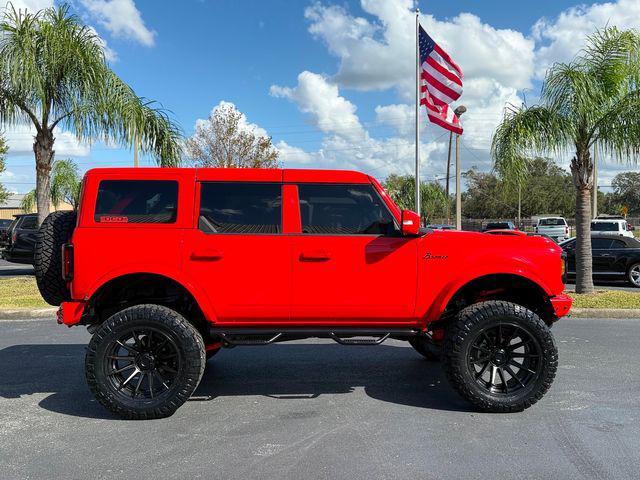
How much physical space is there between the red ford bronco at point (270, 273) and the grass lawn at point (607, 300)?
19.2ft

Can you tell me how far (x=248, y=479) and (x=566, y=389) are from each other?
132 inches

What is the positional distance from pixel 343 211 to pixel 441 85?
11.1m

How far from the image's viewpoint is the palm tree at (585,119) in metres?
10.2

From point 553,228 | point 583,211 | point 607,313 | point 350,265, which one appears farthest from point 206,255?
point 553,228

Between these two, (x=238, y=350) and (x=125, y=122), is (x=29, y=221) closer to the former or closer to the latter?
(x=125, y=122)

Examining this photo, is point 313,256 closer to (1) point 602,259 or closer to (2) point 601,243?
(1) point 602,259

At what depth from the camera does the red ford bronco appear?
4410 mm

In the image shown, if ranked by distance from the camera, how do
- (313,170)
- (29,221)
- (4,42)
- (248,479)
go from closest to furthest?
1. (248,479)
2. (313,170)
3. (4,42)
4. (29,221)

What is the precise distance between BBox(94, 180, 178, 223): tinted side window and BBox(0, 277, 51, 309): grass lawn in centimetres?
603

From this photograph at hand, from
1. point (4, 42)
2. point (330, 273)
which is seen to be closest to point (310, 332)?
point (330, 273)

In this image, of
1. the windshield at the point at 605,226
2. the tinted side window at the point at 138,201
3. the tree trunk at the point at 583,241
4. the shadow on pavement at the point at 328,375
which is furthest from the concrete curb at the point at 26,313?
the windshield at the point at 605,226

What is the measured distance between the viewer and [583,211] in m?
11.0

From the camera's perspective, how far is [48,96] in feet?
40.1

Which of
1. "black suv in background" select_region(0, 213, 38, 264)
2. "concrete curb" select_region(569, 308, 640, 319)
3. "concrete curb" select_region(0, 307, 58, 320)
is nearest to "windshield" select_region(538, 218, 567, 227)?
"concrete curb" select_region(569, 308, 640, 319)
